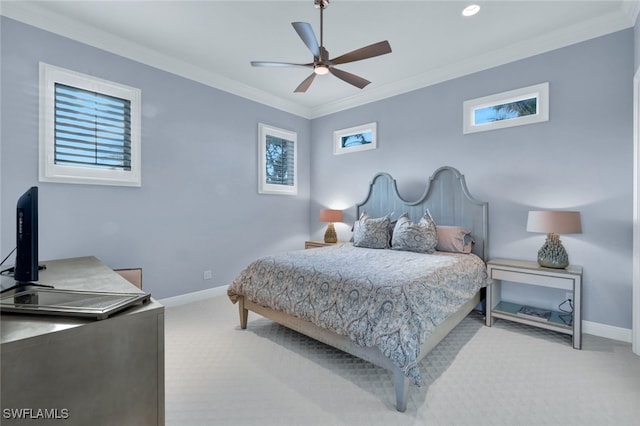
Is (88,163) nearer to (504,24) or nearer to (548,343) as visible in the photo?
(504,24)

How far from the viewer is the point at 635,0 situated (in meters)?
2.40

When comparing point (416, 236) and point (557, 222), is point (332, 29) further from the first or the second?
point (557, 222)

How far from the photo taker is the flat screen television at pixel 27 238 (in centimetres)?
132

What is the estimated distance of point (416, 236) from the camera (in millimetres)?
3395

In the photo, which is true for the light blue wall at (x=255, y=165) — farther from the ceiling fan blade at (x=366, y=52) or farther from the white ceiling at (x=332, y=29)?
the ceiling fan blade at (x=366, y=52)

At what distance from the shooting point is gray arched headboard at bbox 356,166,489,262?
3418 mm

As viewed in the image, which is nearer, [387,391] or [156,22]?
[387,391]

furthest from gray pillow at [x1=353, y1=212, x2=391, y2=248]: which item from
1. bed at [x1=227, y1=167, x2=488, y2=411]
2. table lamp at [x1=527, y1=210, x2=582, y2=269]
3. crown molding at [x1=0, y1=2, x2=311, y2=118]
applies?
crown molding at [x1=0, y1=2, x2=311, y2=118]

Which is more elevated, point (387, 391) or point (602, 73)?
point (602, 73)

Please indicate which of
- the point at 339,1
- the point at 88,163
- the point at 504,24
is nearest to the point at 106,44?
the point at 88,163

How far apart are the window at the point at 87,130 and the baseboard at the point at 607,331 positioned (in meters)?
4.93

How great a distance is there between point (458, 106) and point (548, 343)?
277 centimetres

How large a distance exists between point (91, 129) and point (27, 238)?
2.09 m

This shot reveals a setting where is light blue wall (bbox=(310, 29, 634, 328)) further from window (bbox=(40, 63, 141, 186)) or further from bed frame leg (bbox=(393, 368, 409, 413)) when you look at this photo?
window (bbox=(40, 63, 141, 186))
